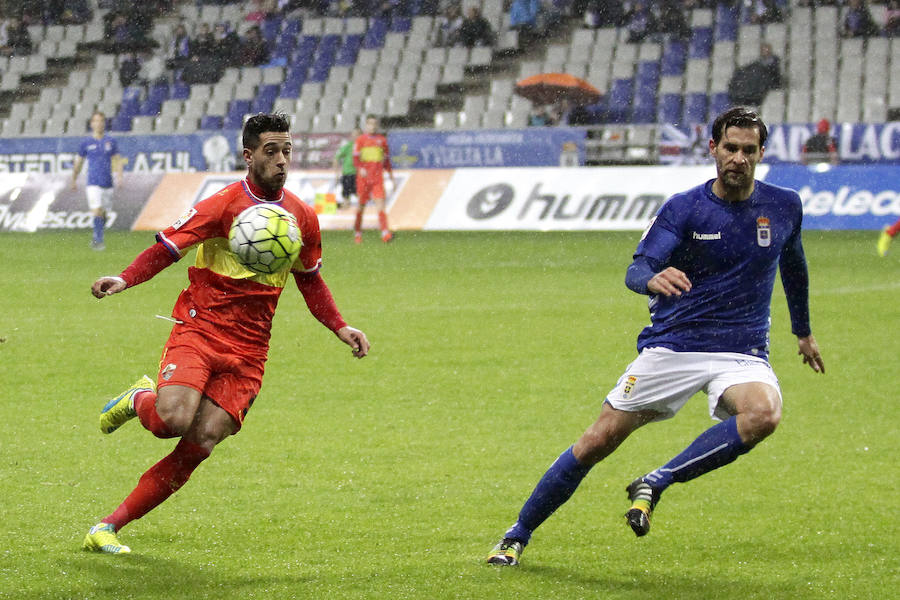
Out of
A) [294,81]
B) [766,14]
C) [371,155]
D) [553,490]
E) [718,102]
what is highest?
[766,14]

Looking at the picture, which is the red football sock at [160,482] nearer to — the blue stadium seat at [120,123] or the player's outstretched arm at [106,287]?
the player's outstretched arm at [106,287]

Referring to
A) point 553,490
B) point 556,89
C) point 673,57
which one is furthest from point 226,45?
point 553,490

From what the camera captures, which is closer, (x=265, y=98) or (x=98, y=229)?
(x=98, y=229)

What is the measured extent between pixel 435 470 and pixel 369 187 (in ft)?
48.4

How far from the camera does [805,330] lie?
557 centimetres

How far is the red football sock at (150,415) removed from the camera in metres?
5.27

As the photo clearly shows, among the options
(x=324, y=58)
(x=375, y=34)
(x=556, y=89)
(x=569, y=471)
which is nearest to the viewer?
(x=569, y=471)

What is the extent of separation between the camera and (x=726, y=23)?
1203 inches

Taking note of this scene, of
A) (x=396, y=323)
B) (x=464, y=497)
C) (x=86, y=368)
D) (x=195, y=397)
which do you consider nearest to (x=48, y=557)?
(x=195, y=397)

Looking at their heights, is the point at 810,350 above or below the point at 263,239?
below

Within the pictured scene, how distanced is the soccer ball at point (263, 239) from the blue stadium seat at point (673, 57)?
25613 millimetres

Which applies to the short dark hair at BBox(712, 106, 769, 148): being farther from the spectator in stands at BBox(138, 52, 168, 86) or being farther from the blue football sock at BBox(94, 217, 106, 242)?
the spectator in stands at BBox(138, 52, 168, 86)

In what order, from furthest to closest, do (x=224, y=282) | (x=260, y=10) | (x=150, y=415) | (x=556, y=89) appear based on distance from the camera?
1. (x=260, y=10)
2. (x=556, y=89)
3. (x=224, y=282)
4. (x=150, y=415)

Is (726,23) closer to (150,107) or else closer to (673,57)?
(673,57)
